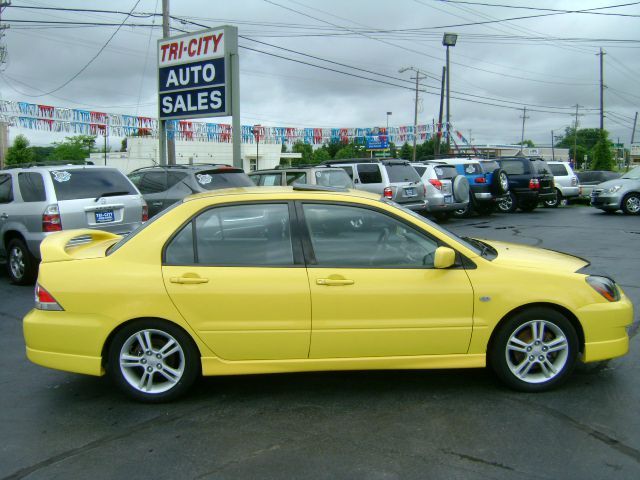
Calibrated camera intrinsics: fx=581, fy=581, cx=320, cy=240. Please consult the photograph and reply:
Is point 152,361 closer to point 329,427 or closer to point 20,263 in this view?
point 329,427

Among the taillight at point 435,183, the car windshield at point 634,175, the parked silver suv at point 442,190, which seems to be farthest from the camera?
the car windshield at point 634,175

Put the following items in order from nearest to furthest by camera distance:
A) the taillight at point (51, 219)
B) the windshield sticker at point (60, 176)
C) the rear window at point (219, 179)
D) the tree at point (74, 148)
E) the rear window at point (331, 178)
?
the taillight at point (51, 219), the windshield sticker at point (60, 176), the rear window at point (219, 179), the rear window at point (331, 178), the tree at point (74, 148)

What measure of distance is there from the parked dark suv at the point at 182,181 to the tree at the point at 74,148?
88.1 m

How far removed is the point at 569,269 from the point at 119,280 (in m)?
3.23

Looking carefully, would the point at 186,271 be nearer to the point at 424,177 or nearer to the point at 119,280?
the point at 119,280

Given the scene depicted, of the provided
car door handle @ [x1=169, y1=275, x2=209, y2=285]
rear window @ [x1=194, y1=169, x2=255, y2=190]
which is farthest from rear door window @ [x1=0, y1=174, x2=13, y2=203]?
car door handle @ [x1=169, y1=275, x2=209, y2=285]

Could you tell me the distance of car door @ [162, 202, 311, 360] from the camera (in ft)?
13.1

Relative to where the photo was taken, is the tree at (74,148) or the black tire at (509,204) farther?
the tree at (74,148)

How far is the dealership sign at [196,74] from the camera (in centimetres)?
1415

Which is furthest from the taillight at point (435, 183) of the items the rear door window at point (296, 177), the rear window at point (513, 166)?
the rear door window at point (296, 177)

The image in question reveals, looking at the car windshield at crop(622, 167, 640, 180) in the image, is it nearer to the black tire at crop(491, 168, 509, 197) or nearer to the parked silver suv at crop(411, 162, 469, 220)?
the black tire at crop(491, 168, 509, 197)

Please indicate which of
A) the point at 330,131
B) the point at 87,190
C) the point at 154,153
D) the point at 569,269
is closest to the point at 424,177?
the point at 87,190

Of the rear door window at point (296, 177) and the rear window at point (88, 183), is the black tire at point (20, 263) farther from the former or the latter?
the rear door window at point (296, 177)

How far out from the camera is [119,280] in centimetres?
402
